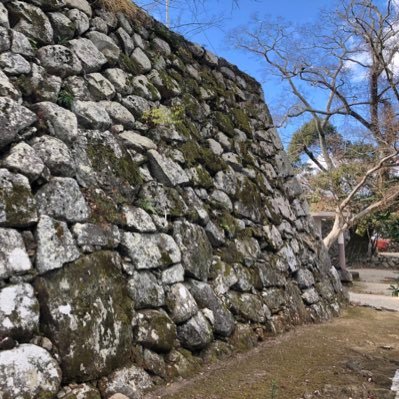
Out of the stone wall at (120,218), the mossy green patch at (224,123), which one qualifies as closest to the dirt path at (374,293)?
the stone wall at (120,218)

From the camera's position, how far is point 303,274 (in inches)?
230

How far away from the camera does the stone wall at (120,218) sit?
2445mm

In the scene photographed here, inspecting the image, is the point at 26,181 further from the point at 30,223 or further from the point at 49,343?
the point at 49,343

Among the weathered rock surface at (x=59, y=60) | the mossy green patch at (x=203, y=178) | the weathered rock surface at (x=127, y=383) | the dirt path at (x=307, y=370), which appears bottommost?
the dirt path at (x=307, y=370)

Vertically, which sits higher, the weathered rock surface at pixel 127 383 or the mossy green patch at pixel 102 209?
the mossy green patch at pixel 102 209

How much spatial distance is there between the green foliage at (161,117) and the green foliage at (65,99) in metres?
0.89

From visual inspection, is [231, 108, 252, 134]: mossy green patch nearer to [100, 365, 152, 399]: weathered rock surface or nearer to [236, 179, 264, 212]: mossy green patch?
[236, 179, 264, 212]: mossy green patch

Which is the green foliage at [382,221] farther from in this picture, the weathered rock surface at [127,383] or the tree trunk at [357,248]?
the weathered rock surface at [127,383]

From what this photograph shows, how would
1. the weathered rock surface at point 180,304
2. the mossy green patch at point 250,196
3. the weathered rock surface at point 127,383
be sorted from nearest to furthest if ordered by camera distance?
1. the weathered rock surface at point 127,383
2. the weathered rock surface at point 180,304
3. the mossy green patch at point 250,196

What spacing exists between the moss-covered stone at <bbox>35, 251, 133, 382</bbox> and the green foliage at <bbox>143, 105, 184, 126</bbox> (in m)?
1.68

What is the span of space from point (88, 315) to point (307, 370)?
77.7 inches

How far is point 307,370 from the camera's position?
11.4ft

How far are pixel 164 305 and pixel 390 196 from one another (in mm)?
9151

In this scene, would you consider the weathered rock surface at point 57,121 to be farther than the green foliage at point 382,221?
No
